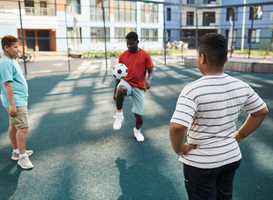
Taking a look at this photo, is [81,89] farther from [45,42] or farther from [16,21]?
[45,42]

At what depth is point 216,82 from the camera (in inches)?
46.1

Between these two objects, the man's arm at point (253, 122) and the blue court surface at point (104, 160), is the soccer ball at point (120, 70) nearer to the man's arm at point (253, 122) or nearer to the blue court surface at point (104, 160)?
the blue court surface at point (104, 160)

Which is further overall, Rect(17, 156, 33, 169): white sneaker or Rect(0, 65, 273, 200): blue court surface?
Rect(17, 156, 33, 169): white sneaker

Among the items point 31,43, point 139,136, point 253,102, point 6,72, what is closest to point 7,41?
point 6,72

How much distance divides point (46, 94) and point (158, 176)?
5.20 metres

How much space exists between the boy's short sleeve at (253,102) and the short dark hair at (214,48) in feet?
0.81

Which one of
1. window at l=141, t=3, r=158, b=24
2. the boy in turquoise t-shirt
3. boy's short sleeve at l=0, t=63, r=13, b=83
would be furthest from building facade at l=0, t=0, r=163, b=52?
boy's short sleeve at l=0, t=63, r=13, b=83

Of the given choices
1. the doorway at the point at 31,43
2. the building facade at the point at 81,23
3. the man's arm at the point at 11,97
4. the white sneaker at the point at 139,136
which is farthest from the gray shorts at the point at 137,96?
the doorway at the point at 31,43

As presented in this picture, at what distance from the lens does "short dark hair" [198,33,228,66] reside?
3.86 feet

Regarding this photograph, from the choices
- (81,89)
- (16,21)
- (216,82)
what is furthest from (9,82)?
(16,21)

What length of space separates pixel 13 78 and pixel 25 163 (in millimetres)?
993

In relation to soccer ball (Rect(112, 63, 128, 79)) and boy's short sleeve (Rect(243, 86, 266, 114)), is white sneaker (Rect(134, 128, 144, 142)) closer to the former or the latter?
soccer ball (Rect(112, 63, 128, 79))

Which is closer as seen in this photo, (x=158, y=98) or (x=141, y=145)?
(x=141, y=145)

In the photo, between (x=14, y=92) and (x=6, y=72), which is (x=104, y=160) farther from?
(x=6, y=72)
